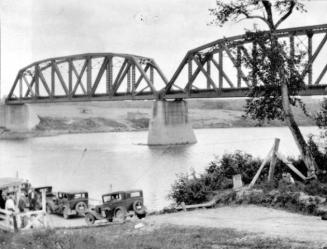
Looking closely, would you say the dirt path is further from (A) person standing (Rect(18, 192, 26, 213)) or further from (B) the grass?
(A) person standing (Rect(18, 192, 26, 213))

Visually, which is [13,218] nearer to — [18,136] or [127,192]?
[127,192]

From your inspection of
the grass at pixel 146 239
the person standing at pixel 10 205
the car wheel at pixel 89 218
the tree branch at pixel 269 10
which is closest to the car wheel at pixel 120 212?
the car wheel at pixel 89 218

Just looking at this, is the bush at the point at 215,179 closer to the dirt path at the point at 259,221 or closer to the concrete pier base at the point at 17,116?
the dirt path at the point at 259,221

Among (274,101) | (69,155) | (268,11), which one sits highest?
(268,11)

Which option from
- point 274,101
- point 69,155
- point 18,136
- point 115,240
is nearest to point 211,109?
point 18,136

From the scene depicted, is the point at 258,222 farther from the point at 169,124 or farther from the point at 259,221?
the point at 169,124

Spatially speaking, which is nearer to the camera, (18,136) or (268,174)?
(268,174)
